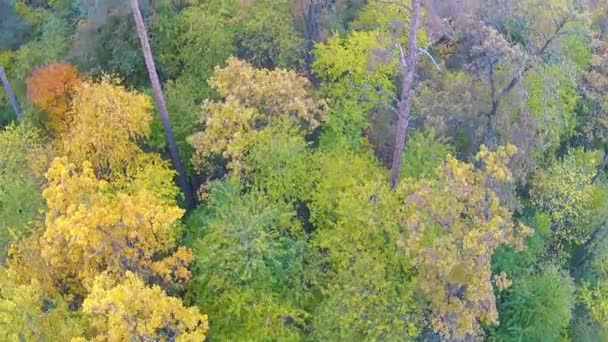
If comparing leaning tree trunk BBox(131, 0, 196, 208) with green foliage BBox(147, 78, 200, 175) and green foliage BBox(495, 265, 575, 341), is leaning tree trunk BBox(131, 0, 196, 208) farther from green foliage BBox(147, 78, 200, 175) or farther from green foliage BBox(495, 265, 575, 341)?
green foliage BBox(495, 265, 575, 341)

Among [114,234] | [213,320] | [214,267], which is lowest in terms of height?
[213,320]

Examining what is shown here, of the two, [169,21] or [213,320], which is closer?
[213,320]

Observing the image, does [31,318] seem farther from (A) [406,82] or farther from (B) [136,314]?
(A) [406,82]

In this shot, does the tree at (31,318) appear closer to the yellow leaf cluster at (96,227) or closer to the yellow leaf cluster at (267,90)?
the yellow leaf cluster at (96,227)

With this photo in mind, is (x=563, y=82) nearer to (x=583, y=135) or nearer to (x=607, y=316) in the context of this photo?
(x=583, y=135)


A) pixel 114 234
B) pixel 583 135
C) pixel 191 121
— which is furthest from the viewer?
pixel 583 135

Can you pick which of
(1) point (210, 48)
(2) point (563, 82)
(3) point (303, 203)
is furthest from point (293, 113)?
(2) point (563, 82)

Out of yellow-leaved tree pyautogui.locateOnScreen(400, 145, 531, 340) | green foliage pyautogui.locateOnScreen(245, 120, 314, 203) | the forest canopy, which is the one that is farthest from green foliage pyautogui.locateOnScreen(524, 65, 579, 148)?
green foliage pyautogui.locateOnScreen(245, 120, 314, 203)
